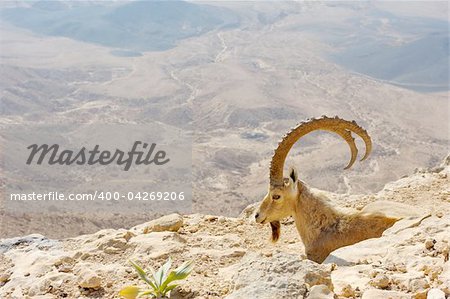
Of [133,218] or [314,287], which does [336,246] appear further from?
[133,218]

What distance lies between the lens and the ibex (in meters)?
7.17

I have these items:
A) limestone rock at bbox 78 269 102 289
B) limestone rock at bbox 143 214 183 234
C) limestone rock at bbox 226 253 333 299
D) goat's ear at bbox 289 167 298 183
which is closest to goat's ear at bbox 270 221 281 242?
goat's ear at bbox 289 167 298 183

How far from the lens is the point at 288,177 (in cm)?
786

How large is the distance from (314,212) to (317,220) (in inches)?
4.9

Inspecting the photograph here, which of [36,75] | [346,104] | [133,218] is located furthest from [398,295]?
[36,75]

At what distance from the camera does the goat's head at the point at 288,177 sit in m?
7.33

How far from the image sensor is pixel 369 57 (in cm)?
18488

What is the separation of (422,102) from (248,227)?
124 metres

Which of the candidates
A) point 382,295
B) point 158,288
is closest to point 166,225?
point 158,288

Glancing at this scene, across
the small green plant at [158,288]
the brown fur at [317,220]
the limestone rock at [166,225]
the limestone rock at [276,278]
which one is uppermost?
the limestone rock at [276,278]

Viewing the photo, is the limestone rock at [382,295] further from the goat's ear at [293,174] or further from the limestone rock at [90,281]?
the goat's ear at [293,174]

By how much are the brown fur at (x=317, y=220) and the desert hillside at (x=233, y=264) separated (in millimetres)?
503

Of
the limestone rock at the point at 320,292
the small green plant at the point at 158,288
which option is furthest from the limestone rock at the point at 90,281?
the limestone rock at the point at 320,292

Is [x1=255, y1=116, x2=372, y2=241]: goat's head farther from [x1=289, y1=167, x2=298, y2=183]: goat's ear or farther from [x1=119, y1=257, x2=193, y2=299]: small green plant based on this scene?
[x1=119, y1=257, x2=193, y2=299]: small green plant
